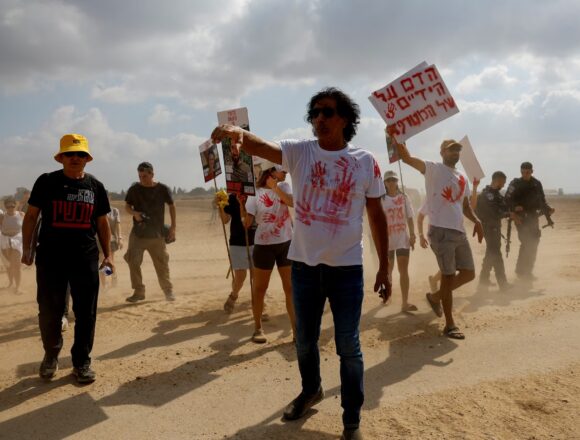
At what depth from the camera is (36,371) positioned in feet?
15.6

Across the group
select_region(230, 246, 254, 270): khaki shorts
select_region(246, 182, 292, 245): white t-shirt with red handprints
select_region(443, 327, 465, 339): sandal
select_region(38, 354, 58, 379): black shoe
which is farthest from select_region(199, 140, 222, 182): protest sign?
select_region(443, 327, 465, 339): sandal

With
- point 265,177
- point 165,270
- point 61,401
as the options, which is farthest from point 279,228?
point 165,270

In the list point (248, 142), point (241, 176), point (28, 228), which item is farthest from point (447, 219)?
point (28, 228)

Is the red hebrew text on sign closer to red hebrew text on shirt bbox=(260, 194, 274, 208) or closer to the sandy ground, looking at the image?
the sandy ground

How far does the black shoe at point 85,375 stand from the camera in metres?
4.35

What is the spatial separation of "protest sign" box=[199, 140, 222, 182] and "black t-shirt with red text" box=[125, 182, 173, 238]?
2.65ft

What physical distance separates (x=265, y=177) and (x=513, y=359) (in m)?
3.06

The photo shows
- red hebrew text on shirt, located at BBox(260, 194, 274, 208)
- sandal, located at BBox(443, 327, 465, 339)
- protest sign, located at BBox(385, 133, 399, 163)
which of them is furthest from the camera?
protest sign, located at BBox(385, 133, 399, 163)

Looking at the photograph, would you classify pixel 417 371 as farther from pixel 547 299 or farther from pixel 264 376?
pixel 547 299

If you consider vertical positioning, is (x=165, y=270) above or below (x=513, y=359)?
above

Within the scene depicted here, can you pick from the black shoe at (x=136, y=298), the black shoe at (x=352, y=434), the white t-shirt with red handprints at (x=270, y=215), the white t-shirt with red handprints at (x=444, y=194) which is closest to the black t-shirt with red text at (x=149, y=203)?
the black shoe at (x=136, y=298)

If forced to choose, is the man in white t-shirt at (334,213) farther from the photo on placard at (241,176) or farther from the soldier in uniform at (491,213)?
the soldier in uniform at (491,213)

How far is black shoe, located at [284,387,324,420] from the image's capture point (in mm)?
3543

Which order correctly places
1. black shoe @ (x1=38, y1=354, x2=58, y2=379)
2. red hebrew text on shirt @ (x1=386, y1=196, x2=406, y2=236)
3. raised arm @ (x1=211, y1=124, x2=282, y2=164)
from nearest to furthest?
raised arm @ (x1=211, y1=124, x2=282, y2=164) → black shoe @ (x1=38, y1=354, x2=58, y2=379) → red hebrew text on shirt @ (x1=386, y1=196, x2=406, y2=236)
